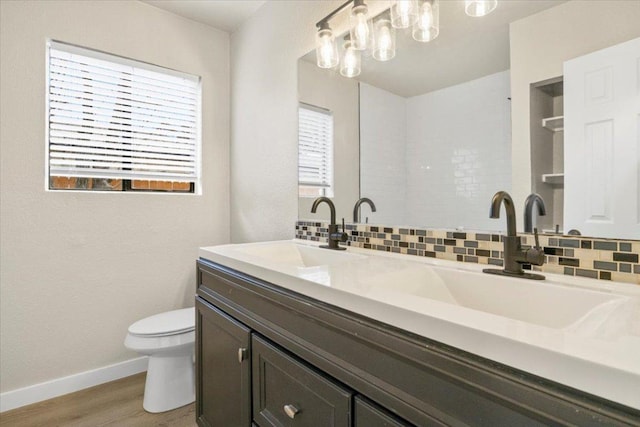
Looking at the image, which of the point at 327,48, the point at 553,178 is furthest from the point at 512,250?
the point at 327,48

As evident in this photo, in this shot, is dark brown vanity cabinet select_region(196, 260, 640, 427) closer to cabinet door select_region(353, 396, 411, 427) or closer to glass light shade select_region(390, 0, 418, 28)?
cabinet door select_region(353, 396, 411, 427)

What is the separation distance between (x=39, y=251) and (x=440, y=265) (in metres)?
2.20

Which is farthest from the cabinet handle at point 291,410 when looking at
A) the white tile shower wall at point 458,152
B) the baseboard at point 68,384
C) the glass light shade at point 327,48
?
the baseboard at point 68,384

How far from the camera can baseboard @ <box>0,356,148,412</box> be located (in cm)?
179

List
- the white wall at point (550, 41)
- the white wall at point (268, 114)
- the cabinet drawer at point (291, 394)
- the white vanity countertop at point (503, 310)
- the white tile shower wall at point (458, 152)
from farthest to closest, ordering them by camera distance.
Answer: the white wall at point (268, 114) → the white tile shower wall at point (458, 152) → the white wall at point (550, 41) → the cabinet drawer at point (291, 394) → the white vanity countertop at point (503, 310)

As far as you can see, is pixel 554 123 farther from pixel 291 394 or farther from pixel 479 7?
pixel 291 394

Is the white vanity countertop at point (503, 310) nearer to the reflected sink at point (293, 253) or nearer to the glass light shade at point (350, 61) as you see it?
the reflected sink at point (293, 253)

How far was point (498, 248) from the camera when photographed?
1033 millimetres

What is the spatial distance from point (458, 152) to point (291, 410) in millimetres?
1021

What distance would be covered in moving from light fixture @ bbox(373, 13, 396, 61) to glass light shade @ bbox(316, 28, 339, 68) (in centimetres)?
25

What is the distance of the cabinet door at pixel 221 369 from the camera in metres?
1.12

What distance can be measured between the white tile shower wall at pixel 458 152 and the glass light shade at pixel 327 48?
0.54m

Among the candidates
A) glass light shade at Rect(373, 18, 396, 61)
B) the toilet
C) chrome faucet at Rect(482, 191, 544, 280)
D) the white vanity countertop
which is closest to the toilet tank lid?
the toilet

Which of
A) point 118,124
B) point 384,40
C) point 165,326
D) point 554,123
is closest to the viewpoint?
point 554,123
